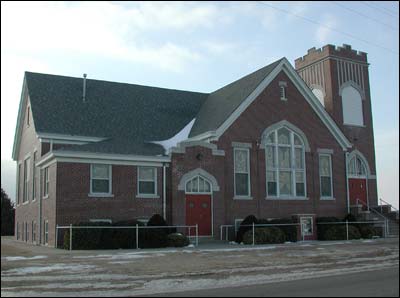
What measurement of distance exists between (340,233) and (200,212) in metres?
8.14

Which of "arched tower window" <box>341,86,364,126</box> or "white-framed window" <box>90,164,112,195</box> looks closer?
"white-framed window" <box>90,164,112,195</box>

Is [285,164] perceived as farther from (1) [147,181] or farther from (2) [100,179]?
(2) [100,179]

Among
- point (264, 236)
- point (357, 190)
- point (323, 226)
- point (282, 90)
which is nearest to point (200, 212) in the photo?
point (264, 236)

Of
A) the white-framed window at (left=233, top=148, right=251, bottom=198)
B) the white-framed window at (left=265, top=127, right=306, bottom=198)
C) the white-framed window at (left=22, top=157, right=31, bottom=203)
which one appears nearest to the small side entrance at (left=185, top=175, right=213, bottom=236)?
the white-framed window at (left=233, top=148, right=251, bottom=198)

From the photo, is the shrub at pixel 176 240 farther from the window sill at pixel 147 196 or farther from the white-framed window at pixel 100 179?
the white-framed window at pixel 100 179

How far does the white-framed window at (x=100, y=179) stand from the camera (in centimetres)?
2516

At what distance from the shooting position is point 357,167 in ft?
118

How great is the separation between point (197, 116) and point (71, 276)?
69.7 feet

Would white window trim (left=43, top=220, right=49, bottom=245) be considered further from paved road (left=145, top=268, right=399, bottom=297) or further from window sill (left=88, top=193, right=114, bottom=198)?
paved road (left=145, top=268, right=399, bottom=297)

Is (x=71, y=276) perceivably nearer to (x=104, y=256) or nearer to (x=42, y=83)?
(x=104, y=256)

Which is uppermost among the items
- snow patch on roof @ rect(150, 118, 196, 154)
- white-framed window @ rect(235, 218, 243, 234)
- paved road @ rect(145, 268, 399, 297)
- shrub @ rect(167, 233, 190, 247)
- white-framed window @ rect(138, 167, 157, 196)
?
snow patch on roof @ rect(150, 118, 196, 154)

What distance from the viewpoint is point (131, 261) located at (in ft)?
55.1

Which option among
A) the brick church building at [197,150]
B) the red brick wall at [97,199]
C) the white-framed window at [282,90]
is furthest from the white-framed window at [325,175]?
the red brick wall at [97,199]

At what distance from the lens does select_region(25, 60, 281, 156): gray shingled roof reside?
28.4m
